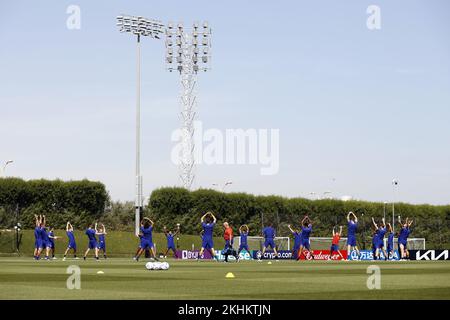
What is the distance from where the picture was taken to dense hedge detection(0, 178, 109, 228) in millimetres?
82750

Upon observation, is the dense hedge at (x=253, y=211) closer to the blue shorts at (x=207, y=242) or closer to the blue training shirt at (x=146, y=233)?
the blue shorts at (x=207, y=242)

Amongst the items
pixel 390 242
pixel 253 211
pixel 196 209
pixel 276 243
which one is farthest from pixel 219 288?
pixel 253 211

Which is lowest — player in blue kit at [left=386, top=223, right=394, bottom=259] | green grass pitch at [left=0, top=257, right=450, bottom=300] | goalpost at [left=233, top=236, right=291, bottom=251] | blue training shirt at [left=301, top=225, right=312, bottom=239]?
goalpost at [left=233, top=236, right=291, bottom=251]

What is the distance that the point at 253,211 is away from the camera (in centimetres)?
8981

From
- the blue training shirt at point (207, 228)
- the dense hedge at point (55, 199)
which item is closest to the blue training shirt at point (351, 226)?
the blue training shirt at point (207, 228)

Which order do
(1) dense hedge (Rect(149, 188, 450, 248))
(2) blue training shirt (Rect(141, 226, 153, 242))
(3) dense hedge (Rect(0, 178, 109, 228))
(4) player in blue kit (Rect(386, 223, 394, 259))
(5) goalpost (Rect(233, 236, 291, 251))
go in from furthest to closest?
(1) dense hedge (Rect(149, 188, 450, 248)) < (3) dense hedge (Rect(0, 178, 109, 228)) < (5) goalpost (Rect(233, 236, 291, 251)) < (4) player in blue kit (Rect(386, 223, 394, 259)) < (2) blue training shirt (Rect(141, 226, 153, 242))

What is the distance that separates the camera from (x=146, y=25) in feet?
266

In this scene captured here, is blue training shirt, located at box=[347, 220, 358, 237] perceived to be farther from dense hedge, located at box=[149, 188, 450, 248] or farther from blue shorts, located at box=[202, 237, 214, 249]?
dense hedge, located at box=[149, 188, 450, 248]

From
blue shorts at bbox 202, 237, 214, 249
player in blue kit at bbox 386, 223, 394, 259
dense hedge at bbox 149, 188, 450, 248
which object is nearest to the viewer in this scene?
blue shorts at bbox 202, 237, 214, 249

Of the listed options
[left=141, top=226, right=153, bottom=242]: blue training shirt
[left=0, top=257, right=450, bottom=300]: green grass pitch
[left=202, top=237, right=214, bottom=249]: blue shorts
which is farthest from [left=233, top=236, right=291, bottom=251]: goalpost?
[left=0, top=257, right=450, bottom=300]: green grass pitch

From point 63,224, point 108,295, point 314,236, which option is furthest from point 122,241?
point 108,295

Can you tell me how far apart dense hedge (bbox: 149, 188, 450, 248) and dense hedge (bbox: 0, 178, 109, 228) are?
5.98 metres
